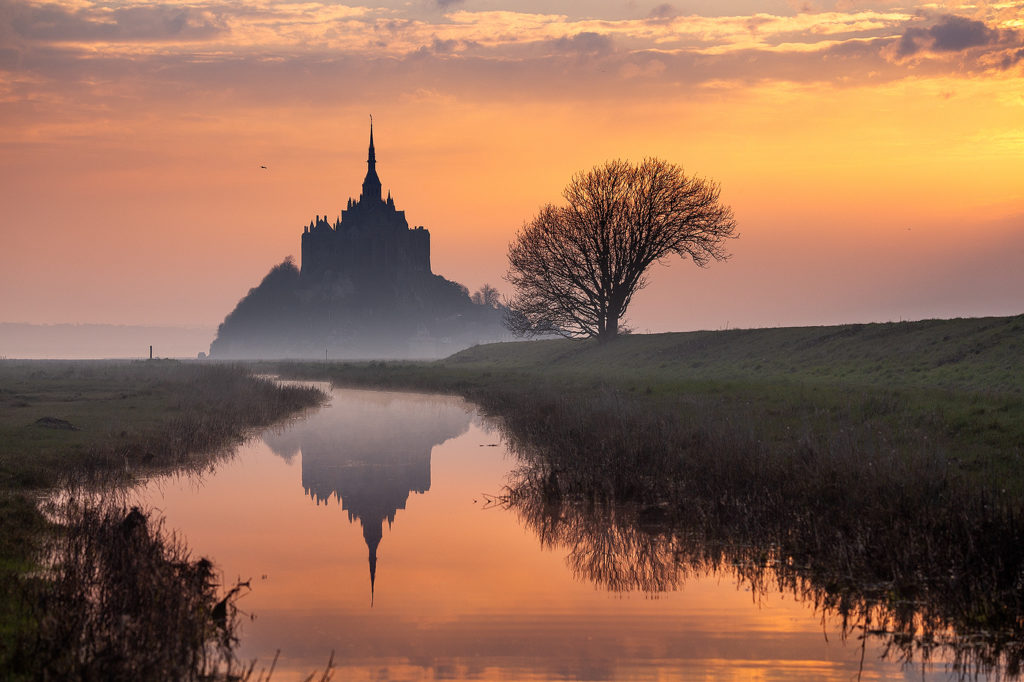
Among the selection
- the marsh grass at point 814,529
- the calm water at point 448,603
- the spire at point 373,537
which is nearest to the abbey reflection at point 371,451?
the spire at point 373,537

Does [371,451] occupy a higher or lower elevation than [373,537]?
higher

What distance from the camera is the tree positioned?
61.1 meters

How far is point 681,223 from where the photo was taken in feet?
200

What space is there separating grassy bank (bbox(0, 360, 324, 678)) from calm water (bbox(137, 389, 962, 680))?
163 cm

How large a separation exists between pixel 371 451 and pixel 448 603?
15679mm

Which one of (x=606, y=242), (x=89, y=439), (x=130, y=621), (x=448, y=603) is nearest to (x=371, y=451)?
(x=89, y=439)

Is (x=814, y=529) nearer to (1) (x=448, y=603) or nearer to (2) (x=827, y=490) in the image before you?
(2) (x=827, y=490)

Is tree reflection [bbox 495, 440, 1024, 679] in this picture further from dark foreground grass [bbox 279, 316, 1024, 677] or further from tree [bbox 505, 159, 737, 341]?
tree [bbox 505, 159, 737, 341]

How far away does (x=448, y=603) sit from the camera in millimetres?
10586

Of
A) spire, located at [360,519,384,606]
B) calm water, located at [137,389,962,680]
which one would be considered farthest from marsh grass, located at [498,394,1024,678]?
spire, located at [360,519,384,606]

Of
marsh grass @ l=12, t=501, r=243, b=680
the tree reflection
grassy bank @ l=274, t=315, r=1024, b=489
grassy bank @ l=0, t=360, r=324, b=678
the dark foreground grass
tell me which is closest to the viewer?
marsh grass @ l=12, t=501, r=243, b=680

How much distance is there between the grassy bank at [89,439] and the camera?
406 inches

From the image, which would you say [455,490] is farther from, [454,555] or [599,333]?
[599,333]

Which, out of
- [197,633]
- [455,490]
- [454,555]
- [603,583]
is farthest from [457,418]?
[197,633]
